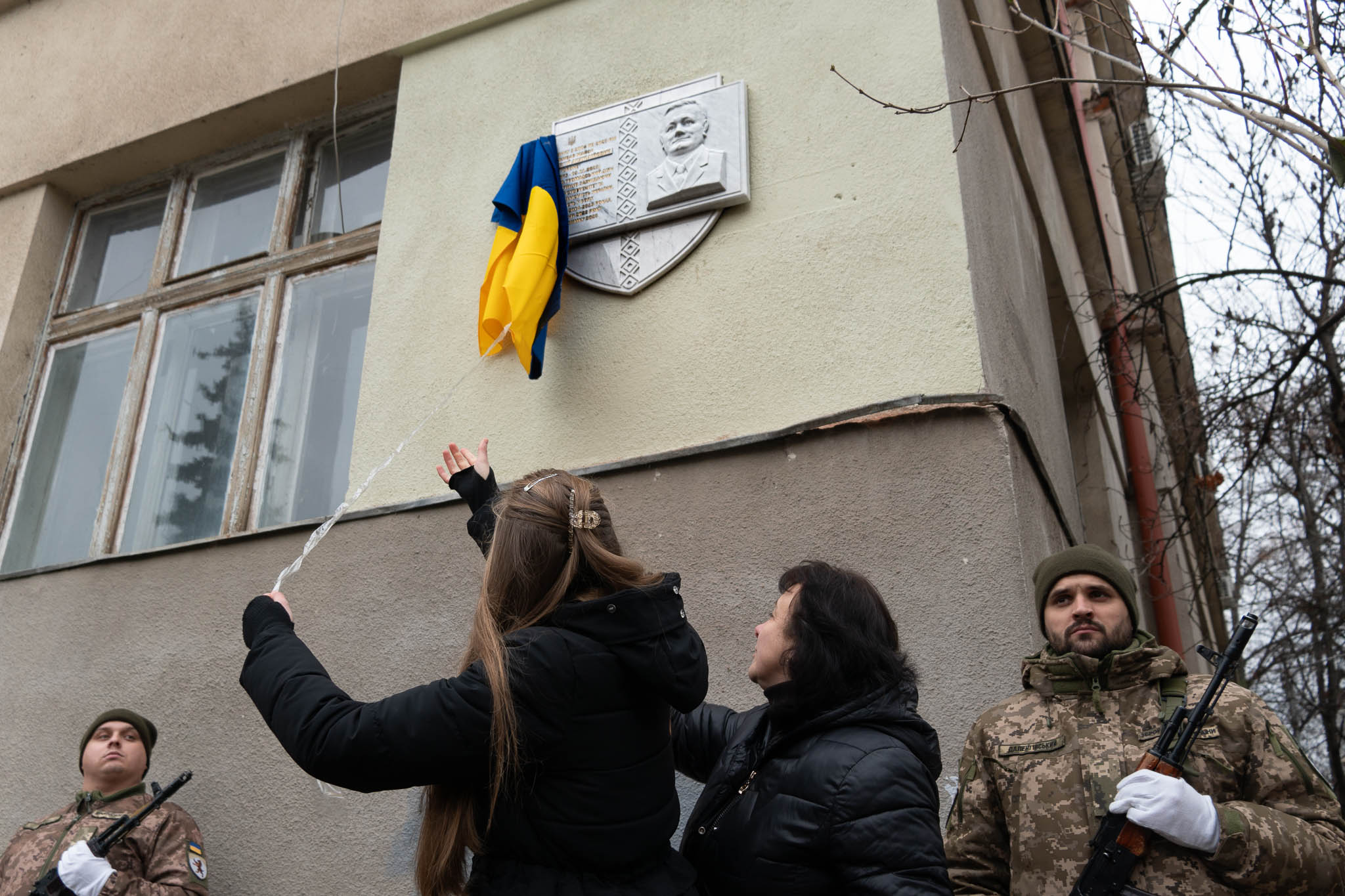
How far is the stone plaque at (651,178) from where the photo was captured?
4.09 m

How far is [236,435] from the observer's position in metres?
5.18

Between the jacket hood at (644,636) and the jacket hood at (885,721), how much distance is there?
269 mm

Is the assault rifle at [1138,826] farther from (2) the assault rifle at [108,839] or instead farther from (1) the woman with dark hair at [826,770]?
(2) the assault rifle at [108,839]

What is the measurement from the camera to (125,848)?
3.71m

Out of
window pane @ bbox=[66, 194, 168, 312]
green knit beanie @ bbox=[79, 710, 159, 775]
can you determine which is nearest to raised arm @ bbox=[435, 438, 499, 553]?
green knit beanie @ bbox=[79, 710, 159, 775]

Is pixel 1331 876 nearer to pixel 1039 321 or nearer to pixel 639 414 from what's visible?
pixel 639 414

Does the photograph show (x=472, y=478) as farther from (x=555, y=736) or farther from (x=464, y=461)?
(x=555, y=736)

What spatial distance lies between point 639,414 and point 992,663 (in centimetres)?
150

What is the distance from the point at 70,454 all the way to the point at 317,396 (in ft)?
5.18

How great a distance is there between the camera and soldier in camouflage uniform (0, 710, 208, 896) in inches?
141

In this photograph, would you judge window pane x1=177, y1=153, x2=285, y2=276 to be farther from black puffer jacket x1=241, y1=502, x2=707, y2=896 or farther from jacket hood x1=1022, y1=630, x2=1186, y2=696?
jacket hood x1=1022, y1=630, x2=1186, y2=696

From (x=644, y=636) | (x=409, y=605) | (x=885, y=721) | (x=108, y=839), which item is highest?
(x=409, y=605)

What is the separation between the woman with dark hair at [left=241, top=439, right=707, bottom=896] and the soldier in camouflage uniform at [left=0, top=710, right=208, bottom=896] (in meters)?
2.00

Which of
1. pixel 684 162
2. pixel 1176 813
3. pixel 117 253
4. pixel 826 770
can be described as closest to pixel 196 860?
pixel 826 770
